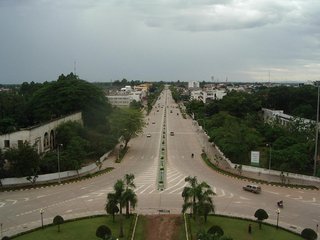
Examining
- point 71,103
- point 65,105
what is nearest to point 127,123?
point 71,103

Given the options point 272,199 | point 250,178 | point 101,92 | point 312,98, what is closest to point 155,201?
point 272,199

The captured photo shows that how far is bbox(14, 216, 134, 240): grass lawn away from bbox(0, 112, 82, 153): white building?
63.3 feet

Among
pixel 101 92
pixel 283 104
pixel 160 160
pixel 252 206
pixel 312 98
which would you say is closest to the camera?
pixel 252 206

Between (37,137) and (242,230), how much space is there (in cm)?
3506

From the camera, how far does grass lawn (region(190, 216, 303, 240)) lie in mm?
31625

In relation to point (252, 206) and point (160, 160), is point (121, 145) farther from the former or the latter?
point (252, 206)

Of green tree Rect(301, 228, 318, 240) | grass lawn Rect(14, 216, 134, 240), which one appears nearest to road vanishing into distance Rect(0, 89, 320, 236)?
grass lawn Rect(14, 216, 134, 240)

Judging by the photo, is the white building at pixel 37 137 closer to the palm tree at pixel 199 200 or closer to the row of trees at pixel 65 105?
the row of trees at pixel 65 105

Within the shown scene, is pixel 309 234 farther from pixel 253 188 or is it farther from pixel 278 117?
pixel 278 117

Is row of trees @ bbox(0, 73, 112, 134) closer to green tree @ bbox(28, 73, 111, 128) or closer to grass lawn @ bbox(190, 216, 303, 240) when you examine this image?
green tree @ bbox(28, 73, 111, 128)

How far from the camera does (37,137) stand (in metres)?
57.1

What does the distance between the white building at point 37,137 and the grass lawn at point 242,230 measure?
2628cm

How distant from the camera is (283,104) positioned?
11725 centimetres

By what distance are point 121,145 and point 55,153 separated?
76.3ft
